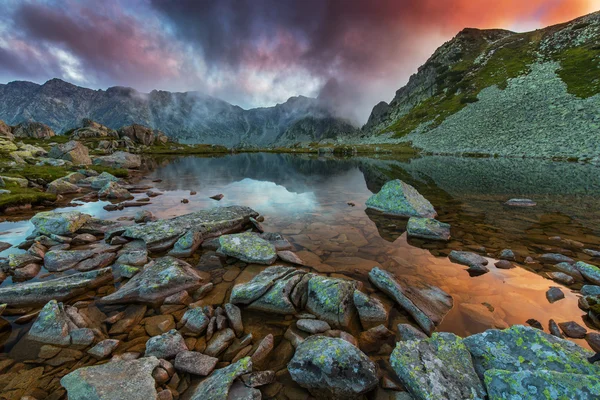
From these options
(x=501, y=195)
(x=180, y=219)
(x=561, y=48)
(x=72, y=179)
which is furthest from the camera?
(x=561, y=48)

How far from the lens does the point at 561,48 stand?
383 feet

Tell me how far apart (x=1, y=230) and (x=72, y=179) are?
21015 millimetres

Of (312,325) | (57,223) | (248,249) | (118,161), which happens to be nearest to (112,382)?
(312,325)

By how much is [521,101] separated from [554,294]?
111 metres

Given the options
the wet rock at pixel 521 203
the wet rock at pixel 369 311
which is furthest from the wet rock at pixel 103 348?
the wet rock at pixel 521 203

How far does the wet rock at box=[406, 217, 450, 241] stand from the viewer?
44.9ft

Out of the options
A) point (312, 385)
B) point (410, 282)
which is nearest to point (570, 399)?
point (312, 385)

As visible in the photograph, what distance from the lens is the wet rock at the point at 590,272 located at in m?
8.92

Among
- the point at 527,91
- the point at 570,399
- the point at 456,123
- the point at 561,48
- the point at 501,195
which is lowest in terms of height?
the point at 501,195

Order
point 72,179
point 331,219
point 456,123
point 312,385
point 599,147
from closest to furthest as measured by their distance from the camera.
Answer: point 312,385
point 331,219
point 72,179
point 599,147
point 456,123

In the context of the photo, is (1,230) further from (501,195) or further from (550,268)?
(501,195)

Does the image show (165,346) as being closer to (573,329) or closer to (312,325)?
(312,325)

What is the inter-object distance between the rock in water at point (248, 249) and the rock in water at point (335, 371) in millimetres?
5800

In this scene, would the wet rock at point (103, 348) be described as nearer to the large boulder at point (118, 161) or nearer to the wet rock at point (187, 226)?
the wet rock at point (187, 226)
